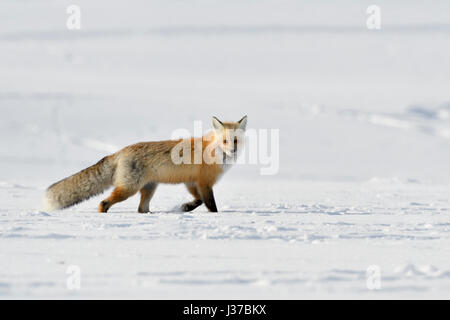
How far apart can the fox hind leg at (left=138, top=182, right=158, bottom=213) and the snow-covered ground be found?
0.87ft

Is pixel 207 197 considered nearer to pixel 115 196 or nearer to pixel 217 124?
pixel 217 124

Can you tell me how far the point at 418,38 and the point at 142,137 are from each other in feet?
57.7

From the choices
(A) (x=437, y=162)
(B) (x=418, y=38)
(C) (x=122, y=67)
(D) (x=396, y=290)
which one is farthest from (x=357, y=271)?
(B) (x=418, y=38)

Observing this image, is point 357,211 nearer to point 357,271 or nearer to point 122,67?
point 357,271

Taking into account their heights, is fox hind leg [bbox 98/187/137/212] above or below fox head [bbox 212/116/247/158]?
below

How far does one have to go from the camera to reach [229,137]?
691 centimetres

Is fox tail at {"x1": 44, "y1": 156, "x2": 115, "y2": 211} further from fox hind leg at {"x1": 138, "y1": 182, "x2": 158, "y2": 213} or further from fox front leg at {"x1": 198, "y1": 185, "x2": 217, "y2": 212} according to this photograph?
fox front leg at {"x1": 198, "y1": 185, "x2": 217, "y2": 212}

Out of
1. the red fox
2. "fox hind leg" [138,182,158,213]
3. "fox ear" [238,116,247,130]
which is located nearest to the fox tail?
the red fox

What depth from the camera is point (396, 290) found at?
13.0 ft

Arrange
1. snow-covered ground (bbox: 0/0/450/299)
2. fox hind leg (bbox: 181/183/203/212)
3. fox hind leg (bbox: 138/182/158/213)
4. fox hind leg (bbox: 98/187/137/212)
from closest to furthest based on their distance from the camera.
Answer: snow-covered ground (bbox: 0/0/450/299), fox hind leg (bbox: 98/187/137/212), fox hind leg (bbox: 138/182/158/213), fox hind leg (bbox: 181/183/203/212)

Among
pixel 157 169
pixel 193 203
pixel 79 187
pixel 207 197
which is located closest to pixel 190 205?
pixel 193 203


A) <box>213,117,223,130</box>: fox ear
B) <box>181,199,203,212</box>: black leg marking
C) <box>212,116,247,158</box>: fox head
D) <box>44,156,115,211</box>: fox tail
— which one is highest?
<box>213,117,223,130</box>: fox ear

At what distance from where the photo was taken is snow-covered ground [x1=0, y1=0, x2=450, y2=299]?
14.0 ft

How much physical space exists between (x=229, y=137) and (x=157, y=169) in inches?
29.6
